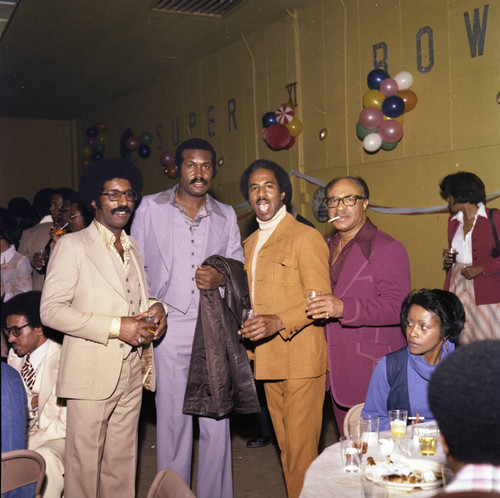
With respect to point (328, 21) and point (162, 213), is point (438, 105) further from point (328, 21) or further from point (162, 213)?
point (162, 213)

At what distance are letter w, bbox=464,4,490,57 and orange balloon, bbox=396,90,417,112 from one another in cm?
70

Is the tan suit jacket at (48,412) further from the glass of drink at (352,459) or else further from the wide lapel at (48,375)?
the glass of drink at (352,459)

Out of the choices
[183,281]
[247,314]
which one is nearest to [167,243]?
[183,281]

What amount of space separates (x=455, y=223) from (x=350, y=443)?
3698 millimetres

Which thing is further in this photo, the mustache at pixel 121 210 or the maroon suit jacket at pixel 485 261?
the maroon suit jacket at pixel 485 261

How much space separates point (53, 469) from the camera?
296 centimetres

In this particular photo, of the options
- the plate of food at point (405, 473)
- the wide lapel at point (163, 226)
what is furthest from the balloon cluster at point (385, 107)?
the plate of food at point (405, 473)

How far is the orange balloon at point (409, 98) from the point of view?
6203mm

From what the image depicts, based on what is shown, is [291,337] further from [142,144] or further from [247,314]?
[142,144]

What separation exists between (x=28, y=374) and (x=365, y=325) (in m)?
1.71

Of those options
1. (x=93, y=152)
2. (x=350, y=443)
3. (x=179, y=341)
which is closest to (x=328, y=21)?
(x=179, y=341)

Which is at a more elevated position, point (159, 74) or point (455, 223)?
point (159, 74)

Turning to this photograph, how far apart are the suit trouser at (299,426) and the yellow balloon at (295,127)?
524cm

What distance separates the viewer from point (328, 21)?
7.38m
